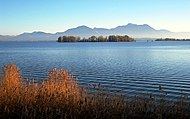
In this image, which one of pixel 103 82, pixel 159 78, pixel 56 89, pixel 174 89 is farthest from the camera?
pixel 159 78

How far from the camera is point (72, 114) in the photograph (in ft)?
34.0

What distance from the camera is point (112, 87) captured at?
21.9 metres

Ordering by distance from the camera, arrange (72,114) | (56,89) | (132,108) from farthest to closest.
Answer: (56,89) < (132,108) < (72,114)

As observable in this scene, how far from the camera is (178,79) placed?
25.5 m

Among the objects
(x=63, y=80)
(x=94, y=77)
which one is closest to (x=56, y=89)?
(x=63, y=80)

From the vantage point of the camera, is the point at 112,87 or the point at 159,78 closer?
the point at 112,87

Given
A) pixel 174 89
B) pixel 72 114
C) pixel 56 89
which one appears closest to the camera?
pixel 72 114

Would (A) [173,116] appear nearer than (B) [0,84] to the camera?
Yes

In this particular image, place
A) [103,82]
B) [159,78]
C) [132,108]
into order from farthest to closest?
[159,78]
[103,82]
[132,108]

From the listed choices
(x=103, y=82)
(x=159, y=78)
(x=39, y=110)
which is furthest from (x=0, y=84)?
(x=159, y=78)

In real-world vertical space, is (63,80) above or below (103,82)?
above

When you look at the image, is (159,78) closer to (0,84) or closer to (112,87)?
(112,87)

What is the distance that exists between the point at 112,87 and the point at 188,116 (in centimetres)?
1154

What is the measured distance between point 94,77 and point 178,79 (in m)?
7.91
